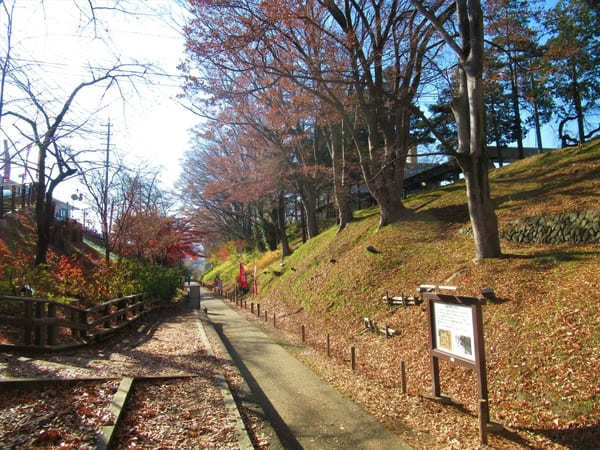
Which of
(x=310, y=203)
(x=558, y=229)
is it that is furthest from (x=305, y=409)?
(x=310, y=203)

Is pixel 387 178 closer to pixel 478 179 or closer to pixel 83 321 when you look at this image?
pixel 478 179

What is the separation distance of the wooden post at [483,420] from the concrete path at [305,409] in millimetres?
919

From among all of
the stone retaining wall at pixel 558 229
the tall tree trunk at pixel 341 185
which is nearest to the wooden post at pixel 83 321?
the stone retaining wall at pixel 558 229

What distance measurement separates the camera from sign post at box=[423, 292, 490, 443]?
5.14 m

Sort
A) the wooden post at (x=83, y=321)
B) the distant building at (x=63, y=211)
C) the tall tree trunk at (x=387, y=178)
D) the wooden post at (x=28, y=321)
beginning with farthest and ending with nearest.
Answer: the distant building at (x=63, y=211) < the tall tree trunk at (x=387, y=178) < the wooden post at (x=83, y=321) < the wooden post at (x=28, y=321)

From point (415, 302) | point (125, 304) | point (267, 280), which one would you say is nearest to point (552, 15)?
point (415, 302)

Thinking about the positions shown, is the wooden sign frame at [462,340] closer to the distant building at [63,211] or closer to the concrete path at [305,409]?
the concrete path at [305,409]

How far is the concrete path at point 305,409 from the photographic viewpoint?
498 cm

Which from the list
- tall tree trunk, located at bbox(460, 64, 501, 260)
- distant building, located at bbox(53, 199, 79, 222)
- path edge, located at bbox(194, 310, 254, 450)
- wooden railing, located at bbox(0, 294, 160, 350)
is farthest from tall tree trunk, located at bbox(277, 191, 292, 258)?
path edge, located at bbox(194, 310, 254, 450)

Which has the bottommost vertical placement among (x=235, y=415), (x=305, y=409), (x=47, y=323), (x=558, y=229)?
(x=305, y=409)

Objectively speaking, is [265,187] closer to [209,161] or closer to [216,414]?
[209,161]

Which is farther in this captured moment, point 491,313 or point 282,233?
point 282,233

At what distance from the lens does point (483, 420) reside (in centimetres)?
490

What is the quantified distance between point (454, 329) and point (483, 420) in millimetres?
1216
